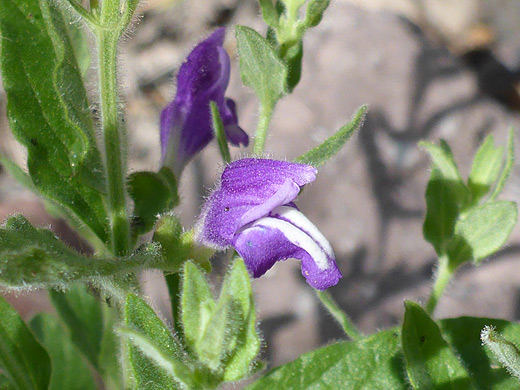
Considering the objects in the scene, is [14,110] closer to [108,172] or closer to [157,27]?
[108,172]

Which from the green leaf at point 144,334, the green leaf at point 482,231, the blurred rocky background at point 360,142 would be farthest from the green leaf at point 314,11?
the blurred rocky background at point 360,142

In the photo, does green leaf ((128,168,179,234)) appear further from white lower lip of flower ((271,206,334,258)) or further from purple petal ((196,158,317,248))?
white lower lip of flower ((271,206,334,258))

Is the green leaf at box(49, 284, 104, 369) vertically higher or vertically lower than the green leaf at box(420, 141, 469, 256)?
lower

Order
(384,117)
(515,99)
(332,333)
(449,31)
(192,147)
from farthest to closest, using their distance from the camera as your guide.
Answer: (449,31), (515,99), (384,117), (332,333), (192,147)

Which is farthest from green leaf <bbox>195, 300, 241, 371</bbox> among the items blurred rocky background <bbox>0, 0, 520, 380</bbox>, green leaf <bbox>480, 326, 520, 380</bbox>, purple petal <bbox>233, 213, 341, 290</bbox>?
blurred rocky background <bbox>0, 0, 520, 380</bbox>

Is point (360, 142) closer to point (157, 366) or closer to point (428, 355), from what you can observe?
point (428, 355)

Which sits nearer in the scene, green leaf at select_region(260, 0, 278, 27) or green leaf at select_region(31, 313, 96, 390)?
green leaf at select_region(260, 0, 278, 27)

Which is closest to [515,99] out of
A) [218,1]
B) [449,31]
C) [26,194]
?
[449,31]
